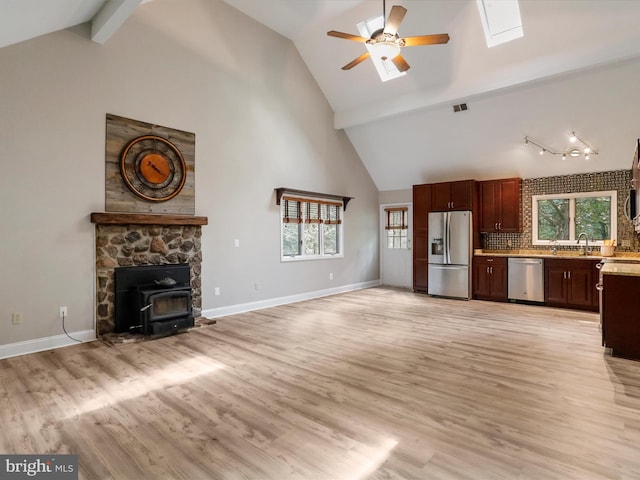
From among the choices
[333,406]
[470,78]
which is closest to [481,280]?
[470,78]

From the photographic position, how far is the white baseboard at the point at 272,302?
217 inches

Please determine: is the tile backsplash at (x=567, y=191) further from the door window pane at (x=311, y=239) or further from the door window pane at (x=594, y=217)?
the door window pane at (x=311, y=239)

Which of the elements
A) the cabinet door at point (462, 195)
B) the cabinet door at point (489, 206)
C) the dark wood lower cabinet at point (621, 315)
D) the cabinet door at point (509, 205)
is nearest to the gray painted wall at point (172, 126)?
the cabinet door at point (462, 195)

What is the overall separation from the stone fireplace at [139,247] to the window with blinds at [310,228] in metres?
1.84

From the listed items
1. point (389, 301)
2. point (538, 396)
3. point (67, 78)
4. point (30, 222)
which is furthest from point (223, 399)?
point (389, 301)

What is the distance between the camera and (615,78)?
5035mm

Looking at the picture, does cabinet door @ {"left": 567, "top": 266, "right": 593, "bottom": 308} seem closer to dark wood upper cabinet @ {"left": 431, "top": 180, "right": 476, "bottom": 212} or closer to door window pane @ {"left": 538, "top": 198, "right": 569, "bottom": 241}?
door window pane @ {"left": 538, "top": 198, "right": 569, "bottom": 241}

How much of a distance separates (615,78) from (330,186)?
4844 millimetres

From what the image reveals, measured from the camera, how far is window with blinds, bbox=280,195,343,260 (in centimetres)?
676

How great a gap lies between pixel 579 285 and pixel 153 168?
6.91 m

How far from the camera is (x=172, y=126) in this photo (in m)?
5.03

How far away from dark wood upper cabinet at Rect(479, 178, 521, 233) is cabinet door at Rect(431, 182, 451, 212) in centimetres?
66

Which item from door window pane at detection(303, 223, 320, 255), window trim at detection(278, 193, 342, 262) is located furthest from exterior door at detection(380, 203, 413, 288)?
door window pane at detection(303, 223, 320, 255)

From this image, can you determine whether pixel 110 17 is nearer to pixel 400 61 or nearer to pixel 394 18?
pixel 394 18
